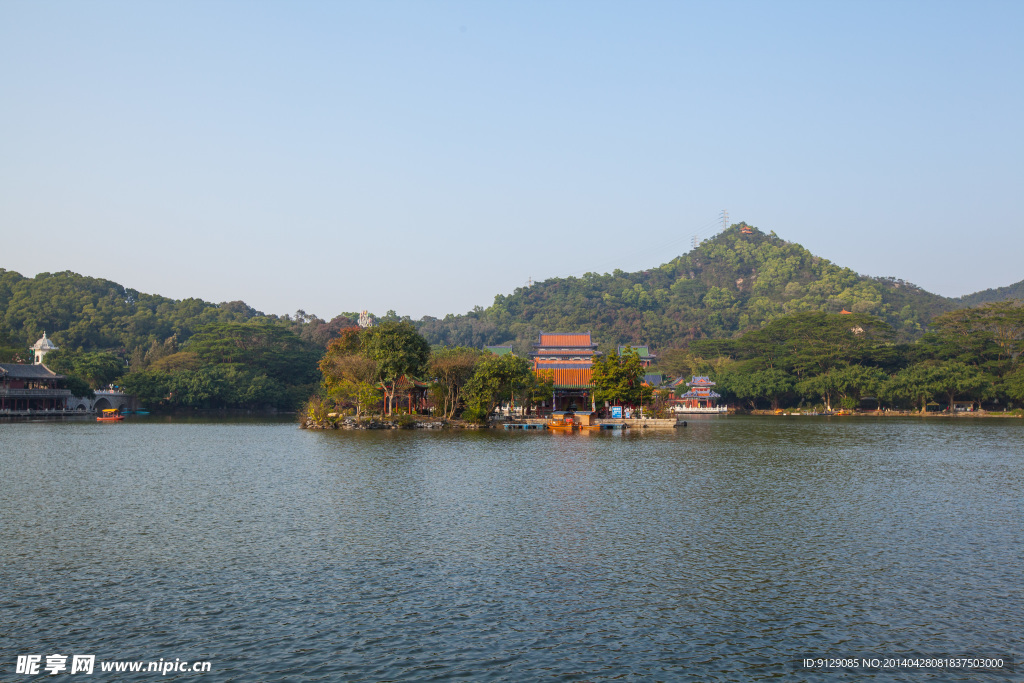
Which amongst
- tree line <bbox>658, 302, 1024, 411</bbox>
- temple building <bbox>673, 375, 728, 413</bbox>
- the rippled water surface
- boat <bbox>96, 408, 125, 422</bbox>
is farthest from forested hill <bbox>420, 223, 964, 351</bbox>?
the rippled water surface

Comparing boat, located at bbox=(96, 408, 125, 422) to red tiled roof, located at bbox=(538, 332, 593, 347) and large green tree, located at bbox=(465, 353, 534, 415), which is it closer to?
large green tree, located at bbox=(465, 353, 534, 415)

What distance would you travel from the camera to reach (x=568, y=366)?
61938 mm

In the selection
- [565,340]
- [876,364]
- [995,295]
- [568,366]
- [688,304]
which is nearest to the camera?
[568,366]

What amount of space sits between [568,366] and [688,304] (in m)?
102

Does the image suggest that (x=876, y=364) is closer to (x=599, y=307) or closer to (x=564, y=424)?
(x=564, y=424)

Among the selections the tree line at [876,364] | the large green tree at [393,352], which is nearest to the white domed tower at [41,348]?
the large green tree at [393,352]

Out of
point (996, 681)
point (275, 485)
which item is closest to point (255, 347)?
point (275, 485)

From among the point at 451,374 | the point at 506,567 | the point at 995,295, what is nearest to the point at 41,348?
the point at 451,374

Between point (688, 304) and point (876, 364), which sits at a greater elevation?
point (688, 304)

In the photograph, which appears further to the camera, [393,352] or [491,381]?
[393,352]

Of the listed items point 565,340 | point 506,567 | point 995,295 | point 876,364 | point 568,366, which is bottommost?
point 506,567

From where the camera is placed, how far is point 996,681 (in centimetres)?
965

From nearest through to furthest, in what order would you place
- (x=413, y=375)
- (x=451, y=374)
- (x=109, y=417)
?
(x=451, y=374) → (x=413, y=375) → (x=109, y=417)

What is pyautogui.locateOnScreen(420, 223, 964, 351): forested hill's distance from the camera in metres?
137
